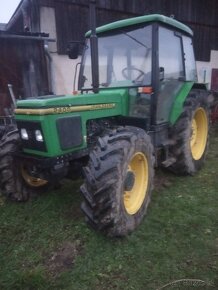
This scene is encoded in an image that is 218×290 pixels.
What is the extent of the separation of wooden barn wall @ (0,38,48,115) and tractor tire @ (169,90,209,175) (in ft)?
16.9

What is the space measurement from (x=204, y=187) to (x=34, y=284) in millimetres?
2756

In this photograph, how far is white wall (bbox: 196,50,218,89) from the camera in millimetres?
13797

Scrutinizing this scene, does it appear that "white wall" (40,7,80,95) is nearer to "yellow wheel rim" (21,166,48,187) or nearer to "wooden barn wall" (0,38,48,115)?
"wooden barn wall" (0,38,48,115)

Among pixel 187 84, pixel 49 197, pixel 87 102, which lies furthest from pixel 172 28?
pixel 49 197

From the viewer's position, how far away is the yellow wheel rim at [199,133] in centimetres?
538

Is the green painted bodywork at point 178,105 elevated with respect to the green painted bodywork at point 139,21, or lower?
lower

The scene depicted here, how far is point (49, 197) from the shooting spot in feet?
13.9

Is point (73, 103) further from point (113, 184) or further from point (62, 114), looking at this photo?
point (113, 184)

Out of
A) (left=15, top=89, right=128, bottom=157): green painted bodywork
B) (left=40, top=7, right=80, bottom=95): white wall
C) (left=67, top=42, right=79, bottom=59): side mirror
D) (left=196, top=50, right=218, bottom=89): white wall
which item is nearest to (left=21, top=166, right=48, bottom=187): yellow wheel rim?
(left=15, top=89, right=128, bottom=157): green painted bodywork

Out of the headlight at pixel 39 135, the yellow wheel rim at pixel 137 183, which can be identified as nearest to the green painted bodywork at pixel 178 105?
the yellow wheel rim at pixel 137 183

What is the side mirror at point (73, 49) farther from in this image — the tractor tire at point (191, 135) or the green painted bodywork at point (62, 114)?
the tractor tire at point (191, 135)

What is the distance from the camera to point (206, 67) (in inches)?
553

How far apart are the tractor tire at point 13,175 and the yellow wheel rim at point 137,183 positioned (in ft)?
4.23

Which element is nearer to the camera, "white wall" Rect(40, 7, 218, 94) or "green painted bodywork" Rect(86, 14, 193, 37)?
"green painted bodywork" Rect(86, 14, 193, 37)
